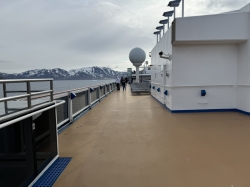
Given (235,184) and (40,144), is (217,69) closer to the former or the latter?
(235,184)

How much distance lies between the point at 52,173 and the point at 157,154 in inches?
63.3

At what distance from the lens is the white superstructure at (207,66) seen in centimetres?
571

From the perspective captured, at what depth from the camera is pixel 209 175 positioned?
92.4 inches

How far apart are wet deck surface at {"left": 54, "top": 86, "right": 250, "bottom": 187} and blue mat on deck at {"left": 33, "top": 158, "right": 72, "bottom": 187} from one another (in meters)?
0.08

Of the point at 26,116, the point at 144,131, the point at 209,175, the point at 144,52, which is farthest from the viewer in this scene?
the point at 144,52

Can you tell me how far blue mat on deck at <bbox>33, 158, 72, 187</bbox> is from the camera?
221cm

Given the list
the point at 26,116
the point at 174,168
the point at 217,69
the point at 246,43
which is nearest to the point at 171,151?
the point at 174,168

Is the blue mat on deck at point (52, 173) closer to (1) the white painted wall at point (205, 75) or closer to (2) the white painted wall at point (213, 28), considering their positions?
(1) the white painted wall at point (205, 75)

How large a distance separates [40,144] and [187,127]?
11.2 ft

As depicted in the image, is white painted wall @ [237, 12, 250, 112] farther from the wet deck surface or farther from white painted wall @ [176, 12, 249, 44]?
the wet deck surface

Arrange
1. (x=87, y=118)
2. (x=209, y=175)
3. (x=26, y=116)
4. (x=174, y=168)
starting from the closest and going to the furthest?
(x=26, y=116) < (x=209, y=175) < (x=174, y=168) < (x=87, y=118)

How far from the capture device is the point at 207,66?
247 inches

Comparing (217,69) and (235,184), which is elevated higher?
(217,69)

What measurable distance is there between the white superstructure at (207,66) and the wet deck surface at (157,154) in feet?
4.87
